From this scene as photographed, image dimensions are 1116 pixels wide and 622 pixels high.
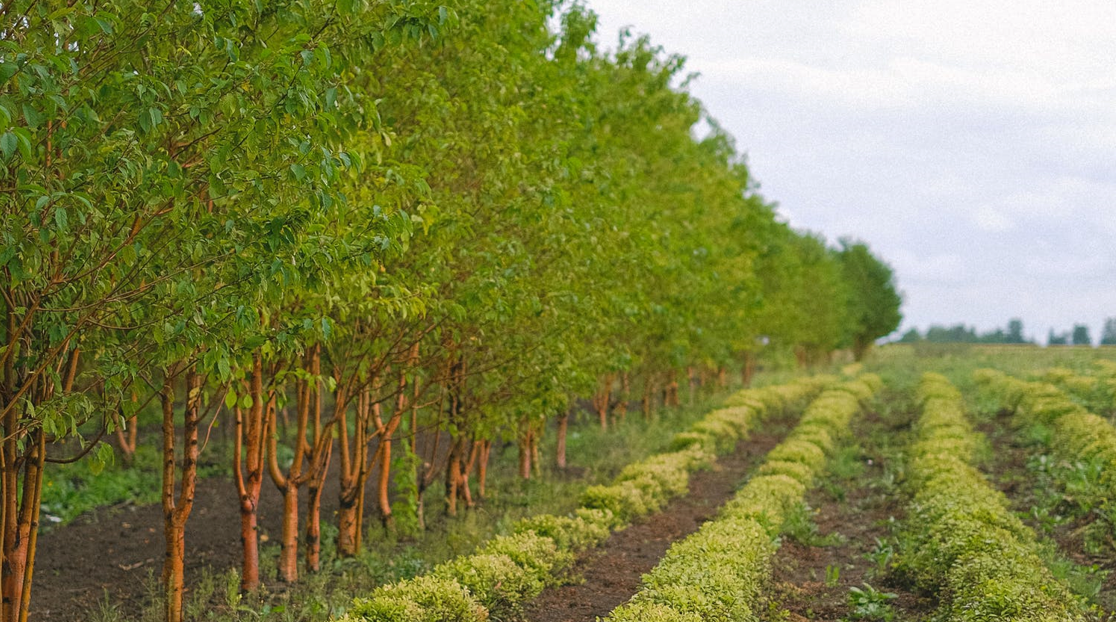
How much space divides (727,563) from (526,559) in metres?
1.79

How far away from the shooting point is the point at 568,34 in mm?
11211

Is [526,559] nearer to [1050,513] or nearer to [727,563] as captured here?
[727,563]

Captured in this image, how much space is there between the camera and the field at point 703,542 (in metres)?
6.84

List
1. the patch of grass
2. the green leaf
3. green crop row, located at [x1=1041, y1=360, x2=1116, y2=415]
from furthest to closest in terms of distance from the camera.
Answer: green crop row, located at [x1=1041, y1=360, x2=1116, y2=415] → the patch of grass → the green leaf

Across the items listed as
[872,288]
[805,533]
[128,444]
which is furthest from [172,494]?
[872,288]

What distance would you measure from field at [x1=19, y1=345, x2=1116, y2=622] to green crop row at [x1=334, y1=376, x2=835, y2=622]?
0.02 m

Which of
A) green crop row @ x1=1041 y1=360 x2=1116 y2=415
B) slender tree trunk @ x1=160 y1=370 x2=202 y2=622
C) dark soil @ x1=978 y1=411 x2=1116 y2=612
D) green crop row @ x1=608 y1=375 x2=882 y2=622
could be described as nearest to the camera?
green crop row @ x1=608 y1=375 x2=882 y2=622

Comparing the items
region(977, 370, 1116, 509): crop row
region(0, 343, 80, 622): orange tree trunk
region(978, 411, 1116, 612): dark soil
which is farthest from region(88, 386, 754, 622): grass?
region(977, 370, 1116, 509): crop row

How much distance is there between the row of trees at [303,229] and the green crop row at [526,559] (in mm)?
1477

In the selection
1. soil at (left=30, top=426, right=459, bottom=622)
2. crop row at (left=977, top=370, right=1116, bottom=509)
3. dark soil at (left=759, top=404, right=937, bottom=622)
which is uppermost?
crop row at (left=977, top=370, right=1116, bottom=509)

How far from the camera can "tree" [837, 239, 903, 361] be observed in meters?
62.2

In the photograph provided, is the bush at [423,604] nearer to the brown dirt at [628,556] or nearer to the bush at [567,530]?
the brown dirt at [628,556]

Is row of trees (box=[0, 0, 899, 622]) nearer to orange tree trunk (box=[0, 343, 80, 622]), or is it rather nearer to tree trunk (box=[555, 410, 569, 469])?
orange tree trunk (box=[0, 343, 80, 622])

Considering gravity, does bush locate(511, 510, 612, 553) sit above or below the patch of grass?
above
